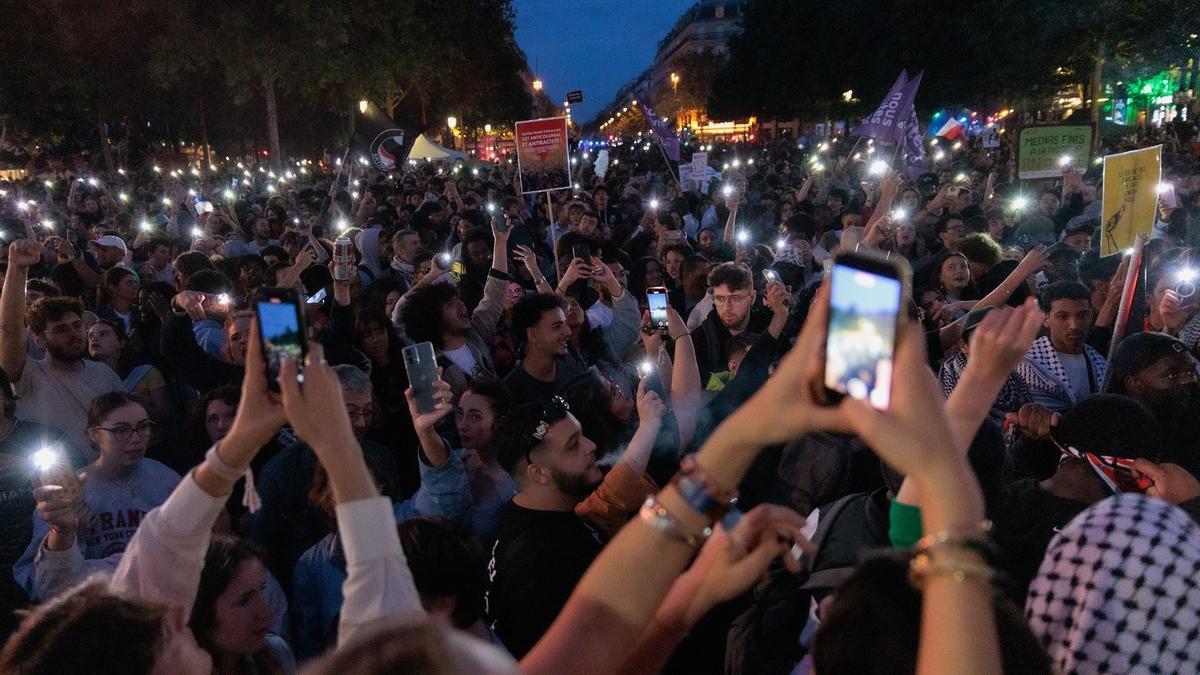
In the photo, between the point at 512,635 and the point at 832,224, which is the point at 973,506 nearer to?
the point at 512,635

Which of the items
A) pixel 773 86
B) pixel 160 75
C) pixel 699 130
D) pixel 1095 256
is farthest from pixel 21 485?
pixel 699 130

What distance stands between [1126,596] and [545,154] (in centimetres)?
966

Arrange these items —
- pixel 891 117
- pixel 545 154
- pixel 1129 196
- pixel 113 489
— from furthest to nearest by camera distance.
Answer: pixel 891 117
pixel 545 154
pixel 1129 196
pixel 113 489

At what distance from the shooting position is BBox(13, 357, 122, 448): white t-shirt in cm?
492

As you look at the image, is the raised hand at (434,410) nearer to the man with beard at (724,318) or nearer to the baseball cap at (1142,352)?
the man with beard at (724,318)

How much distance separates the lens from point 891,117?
1383 cm

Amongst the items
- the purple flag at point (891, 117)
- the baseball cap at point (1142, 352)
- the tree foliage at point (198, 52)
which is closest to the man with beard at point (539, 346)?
the baseball cap at point (1142, 352)

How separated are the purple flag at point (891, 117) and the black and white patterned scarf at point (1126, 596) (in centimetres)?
1264

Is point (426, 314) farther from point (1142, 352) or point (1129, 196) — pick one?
point (1129, 196)

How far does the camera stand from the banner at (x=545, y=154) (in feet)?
34.7

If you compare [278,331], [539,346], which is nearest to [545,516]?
[278,331]

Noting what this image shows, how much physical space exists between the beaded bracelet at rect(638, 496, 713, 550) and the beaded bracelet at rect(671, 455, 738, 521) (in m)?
0.04

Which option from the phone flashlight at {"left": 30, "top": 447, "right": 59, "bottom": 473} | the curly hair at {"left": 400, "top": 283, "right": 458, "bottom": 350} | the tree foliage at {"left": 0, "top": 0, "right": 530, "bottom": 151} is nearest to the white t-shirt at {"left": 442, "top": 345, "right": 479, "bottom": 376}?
the curly hair at {"left": 400, "top": 283, "right": 458, "bottom": 350}

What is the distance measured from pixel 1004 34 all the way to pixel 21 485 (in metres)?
32.7
